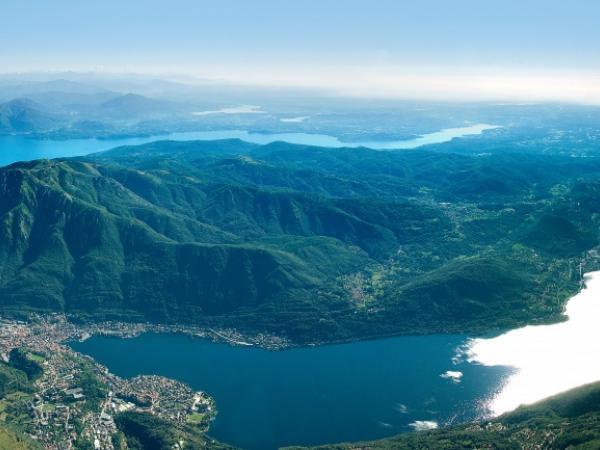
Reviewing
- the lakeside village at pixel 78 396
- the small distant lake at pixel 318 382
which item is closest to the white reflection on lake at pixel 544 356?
the small distant lake at pixel 318 382

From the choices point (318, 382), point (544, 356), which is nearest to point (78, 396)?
point (318, 382)

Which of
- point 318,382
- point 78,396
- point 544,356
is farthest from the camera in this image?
point 544,356

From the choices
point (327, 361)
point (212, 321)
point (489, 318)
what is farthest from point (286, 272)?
point (489, 318)

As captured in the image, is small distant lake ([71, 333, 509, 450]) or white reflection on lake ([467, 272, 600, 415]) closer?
small distant lake ([71, 333, 509, 450])

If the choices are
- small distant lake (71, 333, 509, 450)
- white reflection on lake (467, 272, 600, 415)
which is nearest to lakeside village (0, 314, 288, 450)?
small distant lake (71, 333, 509, 450)

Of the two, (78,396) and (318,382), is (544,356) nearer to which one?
(318,382)

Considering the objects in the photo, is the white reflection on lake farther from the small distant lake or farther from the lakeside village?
the lakeside village
